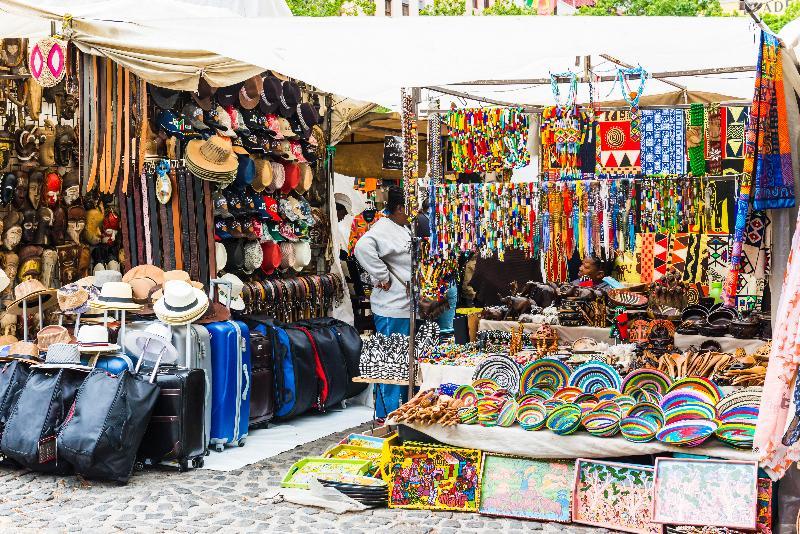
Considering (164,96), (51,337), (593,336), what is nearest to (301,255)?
(164,96)

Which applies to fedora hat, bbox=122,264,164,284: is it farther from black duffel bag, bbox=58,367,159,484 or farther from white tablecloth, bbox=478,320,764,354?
white tablecloth, bbox=478,320,764,354

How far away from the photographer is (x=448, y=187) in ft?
19.4

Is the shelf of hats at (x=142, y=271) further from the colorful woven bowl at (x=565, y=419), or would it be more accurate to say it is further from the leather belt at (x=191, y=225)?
the colorful woven bowl at (x=565, y=419)

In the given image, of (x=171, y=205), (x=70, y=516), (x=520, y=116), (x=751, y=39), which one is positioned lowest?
(x=70, y=516)

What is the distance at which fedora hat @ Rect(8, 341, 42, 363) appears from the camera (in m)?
5.86

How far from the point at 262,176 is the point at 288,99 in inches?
Answer: 33.7

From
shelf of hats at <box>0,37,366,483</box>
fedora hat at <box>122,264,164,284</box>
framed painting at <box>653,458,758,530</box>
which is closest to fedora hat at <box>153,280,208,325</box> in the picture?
shelf of hats at <box>0,37,366,483</box>

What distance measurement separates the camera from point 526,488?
473 cm

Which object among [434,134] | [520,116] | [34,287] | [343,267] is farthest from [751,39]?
[343,267]

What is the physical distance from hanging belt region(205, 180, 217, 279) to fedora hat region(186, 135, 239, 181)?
12 centimetres

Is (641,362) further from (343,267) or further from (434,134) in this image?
(343,267)

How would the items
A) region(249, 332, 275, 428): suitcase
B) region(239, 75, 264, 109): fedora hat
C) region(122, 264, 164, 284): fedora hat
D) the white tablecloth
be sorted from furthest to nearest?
region(239, 75, 264, 109): fedora hat, region(249, 332, 275, 428): suitcase, region(122, 264, 164, 284): fedora hat, the white tablecloth

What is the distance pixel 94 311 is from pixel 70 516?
1584 mm

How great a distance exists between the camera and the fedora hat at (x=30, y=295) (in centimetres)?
620
